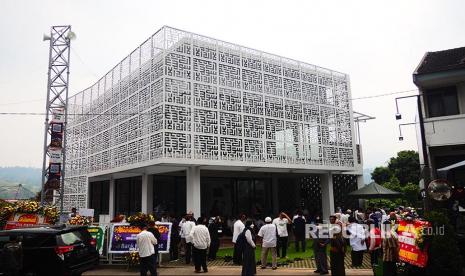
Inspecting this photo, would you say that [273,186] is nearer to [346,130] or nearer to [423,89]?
[346,130]

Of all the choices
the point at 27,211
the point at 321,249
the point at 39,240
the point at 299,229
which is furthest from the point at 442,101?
the point at 27,211

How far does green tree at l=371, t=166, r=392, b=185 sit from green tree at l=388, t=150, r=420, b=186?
712 mm

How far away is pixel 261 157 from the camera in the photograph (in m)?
20.8

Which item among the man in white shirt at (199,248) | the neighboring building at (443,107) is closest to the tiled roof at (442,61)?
the neighboring building at (443,107)

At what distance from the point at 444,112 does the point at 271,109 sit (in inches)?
328

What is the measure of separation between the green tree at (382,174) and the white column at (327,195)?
73.2ft

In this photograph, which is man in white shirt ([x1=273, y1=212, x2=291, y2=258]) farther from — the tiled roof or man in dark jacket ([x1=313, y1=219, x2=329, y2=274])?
the tiled roof

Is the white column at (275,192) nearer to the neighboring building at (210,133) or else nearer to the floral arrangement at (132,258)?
the neighboring building at (210,133)

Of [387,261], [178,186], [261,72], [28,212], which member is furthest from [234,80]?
[387,261]

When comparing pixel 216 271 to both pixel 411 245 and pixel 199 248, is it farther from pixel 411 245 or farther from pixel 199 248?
pixel 411 245

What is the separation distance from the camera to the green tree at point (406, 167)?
142 feet

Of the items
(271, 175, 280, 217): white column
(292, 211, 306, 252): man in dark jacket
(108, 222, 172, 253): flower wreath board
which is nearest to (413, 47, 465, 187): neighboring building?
(292, 211, 306, 252): man in dark jacket

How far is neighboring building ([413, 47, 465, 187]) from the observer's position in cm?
1661

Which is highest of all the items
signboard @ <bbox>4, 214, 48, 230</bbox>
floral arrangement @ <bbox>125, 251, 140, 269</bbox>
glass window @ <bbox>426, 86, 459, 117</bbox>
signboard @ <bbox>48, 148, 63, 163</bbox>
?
glass window @ <bbox>426, 86, 459, 117</bbox>
